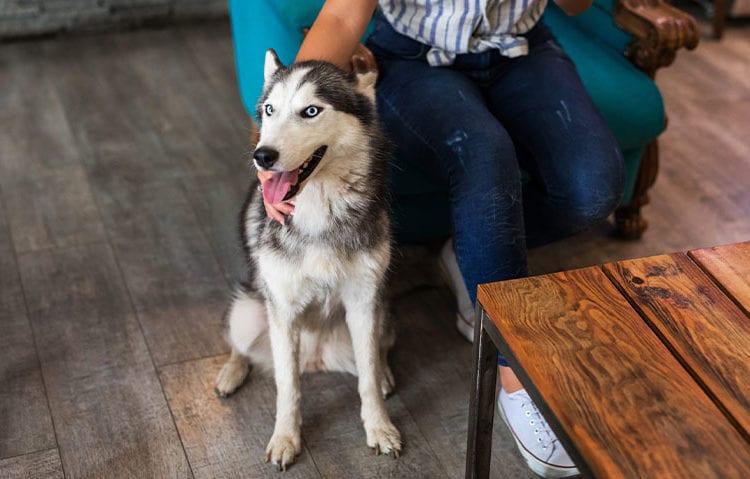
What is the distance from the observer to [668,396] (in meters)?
1.15

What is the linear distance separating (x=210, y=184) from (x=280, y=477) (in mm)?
1192

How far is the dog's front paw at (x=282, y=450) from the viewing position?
1688mm

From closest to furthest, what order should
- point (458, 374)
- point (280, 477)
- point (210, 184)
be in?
point (280, 477) < point (458, 374) < point (210, 184)

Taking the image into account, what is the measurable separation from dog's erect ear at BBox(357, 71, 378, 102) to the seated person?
188mm

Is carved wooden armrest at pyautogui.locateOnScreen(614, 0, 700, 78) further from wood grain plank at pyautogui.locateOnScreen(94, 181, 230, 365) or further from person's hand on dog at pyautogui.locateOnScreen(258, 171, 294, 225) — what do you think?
wood grain plank at pyautogui.locateOnScreen(94, 181, 230, 365)

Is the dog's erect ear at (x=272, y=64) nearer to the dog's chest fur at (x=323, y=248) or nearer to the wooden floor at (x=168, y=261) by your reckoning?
the dog's chest fur at (x=323, y=248)

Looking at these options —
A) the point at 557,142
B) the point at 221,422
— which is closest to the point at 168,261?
the point at 221,422

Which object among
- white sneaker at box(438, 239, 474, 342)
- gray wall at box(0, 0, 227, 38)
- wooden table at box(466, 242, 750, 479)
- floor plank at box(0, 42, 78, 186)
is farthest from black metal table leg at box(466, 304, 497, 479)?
gray wall at box(0, 0, 227, 38)

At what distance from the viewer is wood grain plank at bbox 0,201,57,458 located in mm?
1743

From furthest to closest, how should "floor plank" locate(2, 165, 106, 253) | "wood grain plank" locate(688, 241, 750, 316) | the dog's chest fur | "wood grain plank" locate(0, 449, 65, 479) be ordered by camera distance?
"floor plank" locate(2, 165, 106, 253) < "wood grain plank" locate(0, 449, 65, 479) < the dog's chest fur < "wood grain plank" locate(688, 241, 750, 316)

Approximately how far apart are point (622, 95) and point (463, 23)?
0.53 meters

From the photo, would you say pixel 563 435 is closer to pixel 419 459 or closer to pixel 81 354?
pixel 419 459

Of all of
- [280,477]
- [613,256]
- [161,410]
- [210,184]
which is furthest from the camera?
[210,184]

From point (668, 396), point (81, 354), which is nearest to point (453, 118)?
point (668, 396)
